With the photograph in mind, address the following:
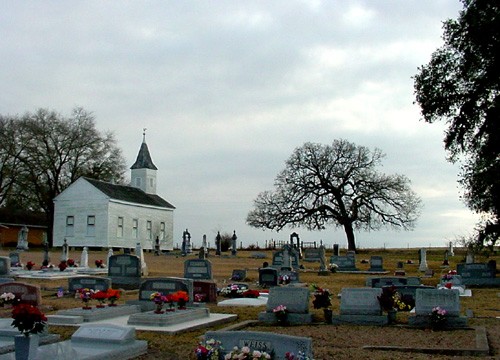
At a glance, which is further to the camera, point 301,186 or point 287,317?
point 301,186

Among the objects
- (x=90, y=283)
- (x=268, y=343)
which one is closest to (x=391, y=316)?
(x=268, y=343)

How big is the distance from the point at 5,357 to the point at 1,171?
44477 millimetres

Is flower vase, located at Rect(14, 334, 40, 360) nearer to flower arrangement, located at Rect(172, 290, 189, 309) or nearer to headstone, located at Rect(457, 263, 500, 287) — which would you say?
flower arrangement, located at Rect(172, 290, 189, 309)

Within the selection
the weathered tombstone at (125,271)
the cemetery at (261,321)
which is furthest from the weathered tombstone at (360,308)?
the weathered tombstone at (125,271)

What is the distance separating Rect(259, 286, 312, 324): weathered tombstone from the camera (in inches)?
523

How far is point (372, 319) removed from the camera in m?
13.2

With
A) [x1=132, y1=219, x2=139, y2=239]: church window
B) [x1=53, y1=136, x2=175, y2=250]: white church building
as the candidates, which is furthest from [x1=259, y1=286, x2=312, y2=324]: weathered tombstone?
[x1=132, y1=219, x2=139, y2=239]: church window

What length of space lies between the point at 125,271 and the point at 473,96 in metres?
15.4

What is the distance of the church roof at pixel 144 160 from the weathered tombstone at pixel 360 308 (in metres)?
47.0

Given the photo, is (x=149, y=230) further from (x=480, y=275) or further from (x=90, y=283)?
(x=90, y=283)

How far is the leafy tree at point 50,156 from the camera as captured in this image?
5072cm

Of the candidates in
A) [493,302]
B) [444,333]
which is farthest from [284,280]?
[444,333]

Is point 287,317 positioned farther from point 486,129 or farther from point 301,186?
point 301,186

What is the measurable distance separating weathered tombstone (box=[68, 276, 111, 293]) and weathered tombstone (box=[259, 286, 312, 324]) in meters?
5.82
